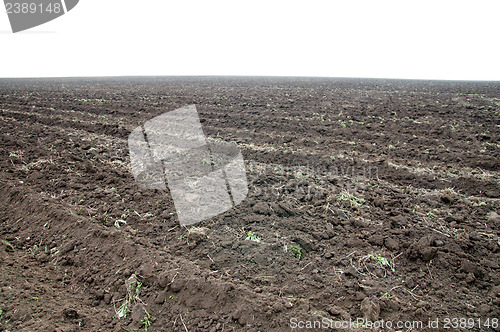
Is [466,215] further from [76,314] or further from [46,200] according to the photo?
[46,200]

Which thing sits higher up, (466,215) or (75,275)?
(466,215)

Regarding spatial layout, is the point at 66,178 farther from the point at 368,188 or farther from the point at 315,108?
the point at 315,108

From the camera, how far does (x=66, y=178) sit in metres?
4.53

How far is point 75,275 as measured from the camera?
2793 mm

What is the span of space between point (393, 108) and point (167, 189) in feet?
31.2

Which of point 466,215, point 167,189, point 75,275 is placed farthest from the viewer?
point 167,189

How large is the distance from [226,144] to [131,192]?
2672 millimetres

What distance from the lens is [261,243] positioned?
3076 millimetres

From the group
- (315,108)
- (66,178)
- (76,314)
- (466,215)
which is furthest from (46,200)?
(315,108)

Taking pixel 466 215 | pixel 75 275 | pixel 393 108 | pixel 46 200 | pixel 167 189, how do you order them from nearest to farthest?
1. pixel 75 275
2. pixel 466 215
3. pixel 46 200
4. pixel 167 189
5. pixel 393 108

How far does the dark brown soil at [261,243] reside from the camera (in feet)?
7.75

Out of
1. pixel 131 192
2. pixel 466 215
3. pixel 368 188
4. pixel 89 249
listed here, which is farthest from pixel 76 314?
pixel 466 215

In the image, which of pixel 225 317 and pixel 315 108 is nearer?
pixel 225 317

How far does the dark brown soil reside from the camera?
2363 mm
